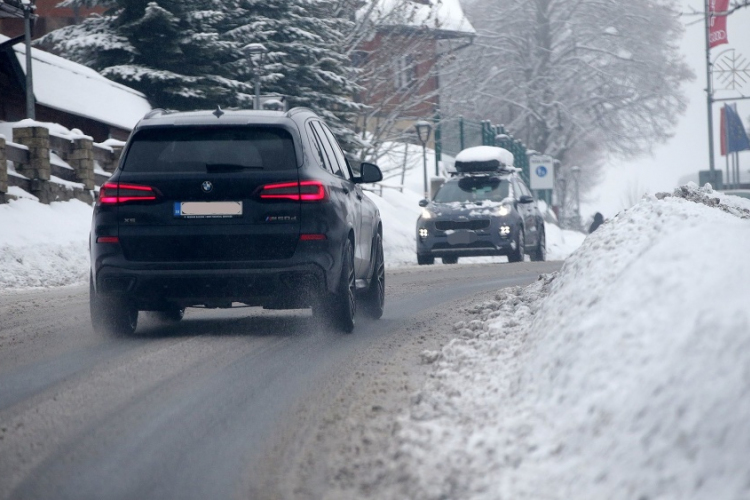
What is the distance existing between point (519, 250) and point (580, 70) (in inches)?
1275

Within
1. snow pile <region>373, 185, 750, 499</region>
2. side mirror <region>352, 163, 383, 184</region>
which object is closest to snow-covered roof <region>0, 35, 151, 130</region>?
side mirror <region>352, 163, 383, 184</region>

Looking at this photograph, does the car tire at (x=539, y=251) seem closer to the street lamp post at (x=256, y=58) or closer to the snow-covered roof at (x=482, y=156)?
the snow-covered roof at (x=482, y=156)

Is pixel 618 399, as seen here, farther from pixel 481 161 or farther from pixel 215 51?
pixel 215 51

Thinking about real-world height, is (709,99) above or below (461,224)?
above

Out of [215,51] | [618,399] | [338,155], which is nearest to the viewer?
[618,399]

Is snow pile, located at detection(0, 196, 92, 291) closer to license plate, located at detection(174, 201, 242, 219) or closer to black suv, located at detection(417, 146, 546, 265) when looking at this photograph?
black suv, located at detection(417, 146, 546, 265)

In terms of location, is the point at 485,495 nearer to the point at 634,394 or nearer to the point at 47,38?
the point at 634,394

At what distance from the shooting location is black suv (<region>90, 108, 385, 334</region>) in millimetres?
8273

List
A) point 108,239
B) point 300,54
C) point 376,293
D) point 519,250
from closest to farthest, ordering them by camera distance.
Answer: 1. point 108,239
2. point 376,293
3. point 519,250
4. point 300,54

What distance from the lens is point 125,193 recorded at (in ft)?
27.5

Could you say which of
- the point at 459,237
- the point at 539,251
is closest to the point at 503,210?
the point at 459,237

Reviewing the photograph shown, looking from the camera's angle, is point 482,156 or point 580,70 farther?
point 580,70

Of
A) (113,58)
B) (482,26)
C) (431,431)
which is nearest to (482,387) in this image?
(431,431)

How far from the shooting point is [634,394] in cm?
409
